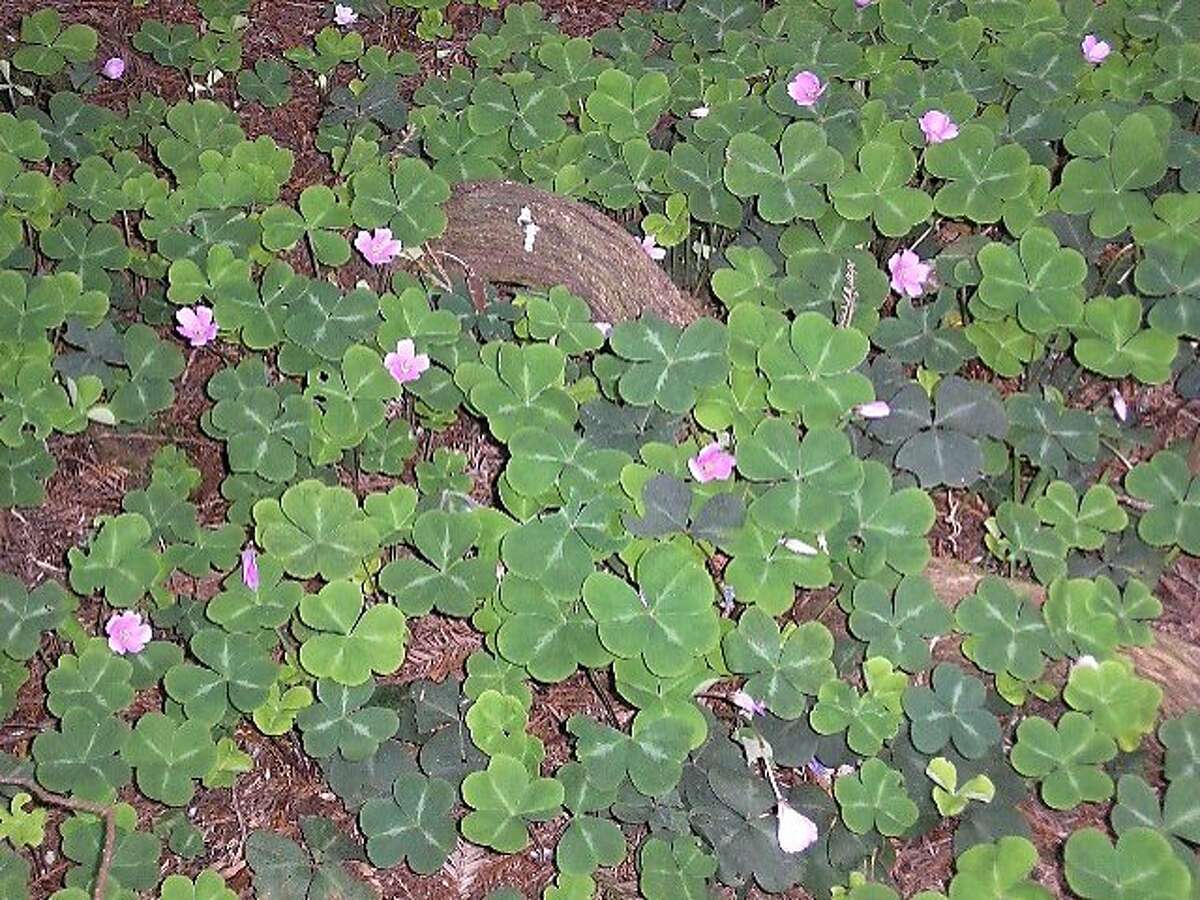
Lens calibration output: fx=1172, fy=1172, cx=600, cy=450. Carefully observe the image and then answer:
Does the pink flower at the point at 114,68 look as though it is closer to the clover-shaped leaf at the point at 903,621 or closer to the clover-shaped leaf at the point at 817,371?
the clover-shaped leaf at the point at 817,371

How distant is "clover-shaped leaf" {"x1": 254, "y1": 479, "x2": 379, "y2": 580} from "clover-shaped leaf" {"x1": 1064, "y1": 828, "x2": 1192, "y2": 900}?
4.98 feet

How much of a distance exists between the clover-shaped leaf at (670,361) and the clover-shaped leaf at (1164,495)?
0.90 meters

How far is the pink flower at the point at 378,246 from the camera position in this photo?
307 cm

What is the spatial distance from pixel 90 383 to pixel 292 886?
1397 mm

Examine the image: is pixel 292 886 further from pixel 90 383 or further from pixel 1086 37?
pixel 1086 37

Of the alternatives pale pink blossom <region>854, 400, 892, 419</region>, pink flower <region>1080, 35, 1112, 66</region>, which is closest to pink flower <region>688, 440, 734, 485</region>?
pale pink blossom <region>854, 400, 892, 419</region>

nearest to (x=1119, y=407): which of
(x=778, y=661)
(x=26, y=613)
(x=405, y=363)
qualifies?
(x=778, y=661)

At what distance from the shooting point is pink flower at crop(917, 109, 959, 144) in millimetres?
3053

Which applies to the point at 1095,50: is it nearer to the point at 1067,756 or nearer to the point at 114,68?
the point at 1067,756

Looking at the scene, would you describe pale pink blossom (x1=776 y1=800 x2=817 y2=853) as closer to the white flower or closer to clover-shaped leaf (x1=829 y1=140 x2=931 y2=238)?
the white flower

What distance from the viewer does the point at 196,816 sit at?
259 cm

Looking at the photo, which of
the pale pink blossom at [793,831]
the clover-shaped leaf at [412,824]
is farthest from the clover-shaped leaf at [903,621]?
the clover-shaped leaf at [412,824]

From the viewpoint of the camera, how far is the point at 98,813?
2459mm

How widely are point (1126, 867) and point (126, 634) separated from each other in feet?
6.81
